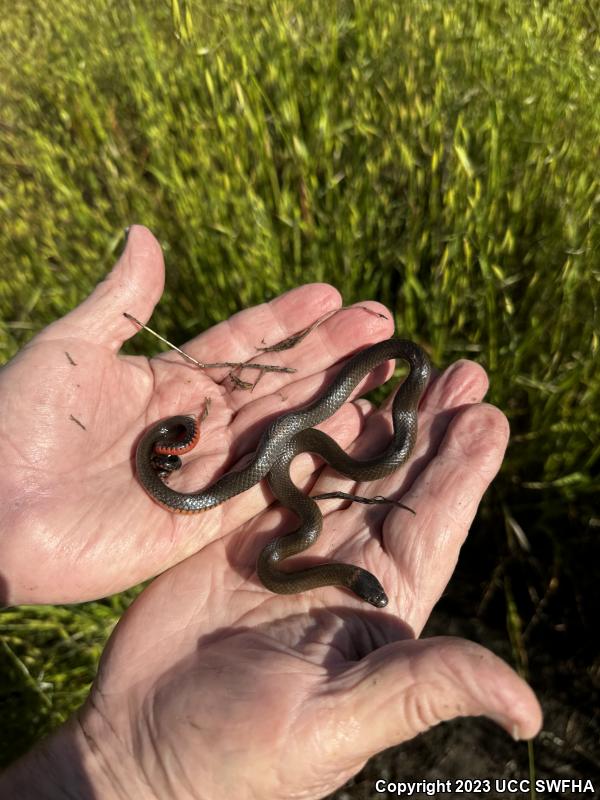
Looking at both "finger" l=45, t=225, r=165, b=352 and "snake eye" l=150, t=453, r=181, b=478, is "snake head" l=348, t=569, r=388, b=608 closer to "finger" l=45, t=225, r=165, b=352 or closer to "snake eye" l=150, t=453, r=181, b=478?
"snake eye" l=150, t=453, r=181, b=478

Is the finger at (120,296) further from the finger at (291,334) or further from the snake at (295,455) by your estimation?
the snake at (295,455)

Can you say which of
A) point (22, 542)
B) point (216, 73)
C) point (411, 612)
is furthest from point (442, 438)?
point (216, 73)

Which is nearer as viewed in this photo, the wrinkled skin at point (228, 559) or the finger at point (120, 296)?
the wrinkled skin at point (228, 559)

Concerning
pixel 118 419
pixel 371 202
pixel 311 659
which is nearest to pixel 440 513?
pixel 311 659

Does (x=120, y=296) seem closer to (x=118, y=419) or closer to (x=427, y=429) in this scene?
(x=118, y=419)

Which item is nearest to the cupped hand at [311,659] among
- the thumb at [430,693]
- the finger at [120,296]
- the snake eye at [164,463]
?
the thumb at [430,693]

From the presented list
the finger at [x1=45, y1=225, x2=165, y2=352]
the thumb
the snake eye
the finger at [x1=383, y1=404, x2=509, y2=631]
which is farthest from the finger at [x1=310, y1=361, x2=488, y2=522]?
the finger at [x1=45, y1=225, x2=165, y2=352]

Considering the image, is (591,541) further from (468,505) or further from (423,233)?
(423,233)
